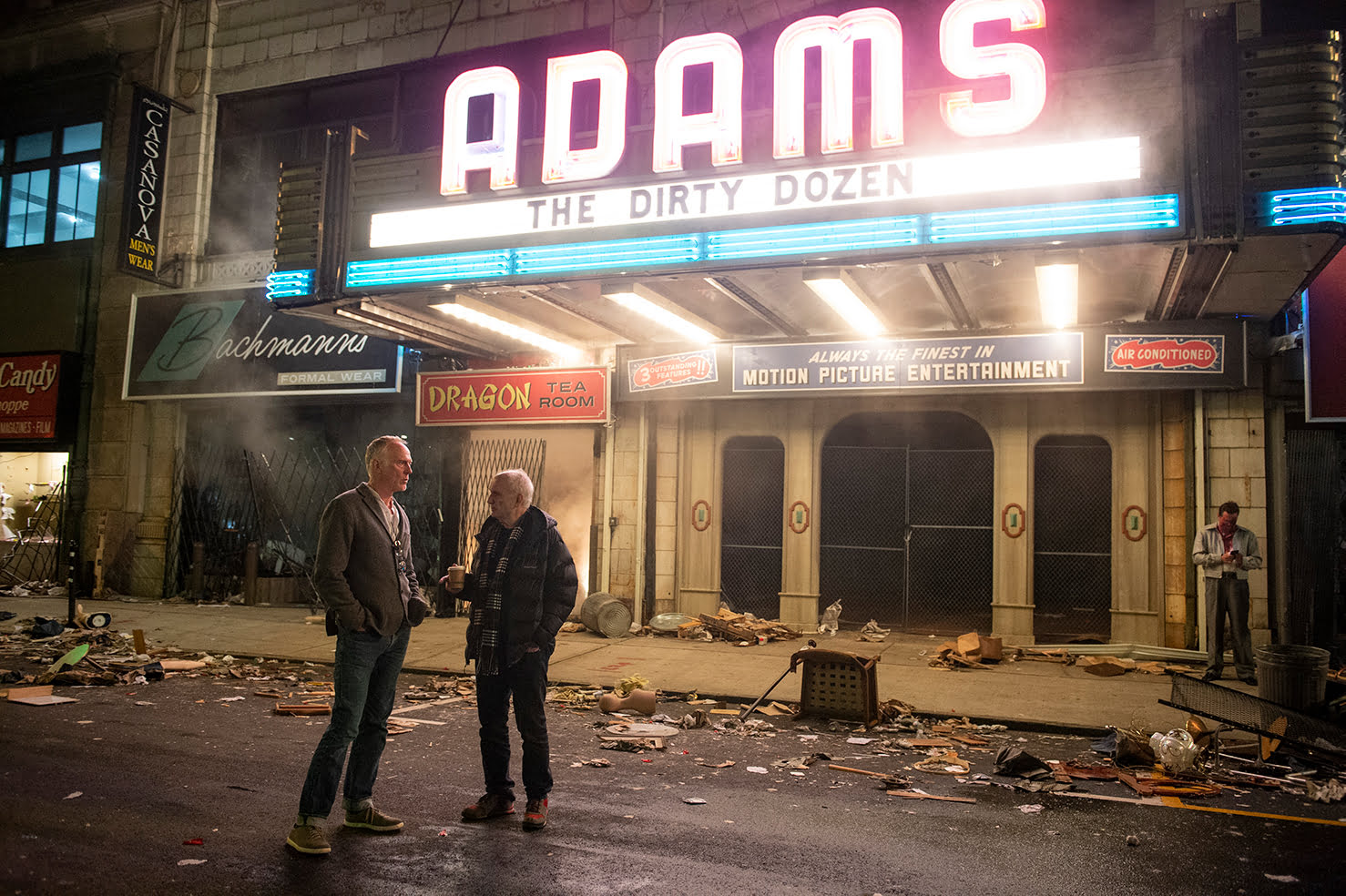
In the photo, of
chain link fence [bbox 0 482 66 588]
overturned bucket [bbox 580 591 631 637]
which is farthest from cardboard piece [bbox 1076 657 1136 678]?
chain link fence [bbox 0 482 66 588]

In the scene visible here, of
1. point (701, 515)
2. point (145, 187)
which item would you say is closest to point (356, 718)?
point (701, 515)

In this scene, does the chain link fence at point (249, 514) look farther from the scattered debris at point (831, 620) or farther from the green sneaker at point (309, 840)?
the green sneaker at point (309, 840)

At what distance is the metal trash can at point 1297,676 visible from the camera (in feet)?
24.4

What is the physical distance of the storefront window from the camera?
58.4 feet

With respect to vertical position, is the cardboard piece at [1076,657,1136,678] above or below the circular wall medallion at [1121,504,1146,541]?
below

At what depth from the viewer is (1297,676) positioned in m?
7.48

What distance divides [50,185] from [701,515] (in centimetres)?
1548

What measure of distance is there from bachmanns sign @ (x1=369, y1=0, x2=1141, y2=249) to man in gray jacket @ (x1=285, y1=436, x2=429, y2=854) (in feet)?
18.3

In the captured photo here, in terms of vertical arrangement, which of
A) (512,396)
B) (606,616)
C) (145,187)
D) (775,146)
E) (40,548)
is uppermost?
(145,187)

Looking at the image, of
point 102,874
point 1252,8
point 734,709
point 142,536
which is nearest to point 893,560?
point 734,709

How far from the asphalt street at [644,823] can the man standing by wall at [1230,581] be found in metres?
3.38

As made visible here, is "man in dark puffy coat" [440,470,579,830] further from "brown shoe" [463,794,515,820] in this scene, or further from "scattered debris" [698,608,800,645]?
"scattered debris" [698,608,800,645]

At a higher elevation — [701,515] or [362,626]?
[701,515]

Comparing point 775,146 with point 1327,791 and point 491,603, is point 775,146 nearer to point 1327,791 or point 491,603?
point 491,603
